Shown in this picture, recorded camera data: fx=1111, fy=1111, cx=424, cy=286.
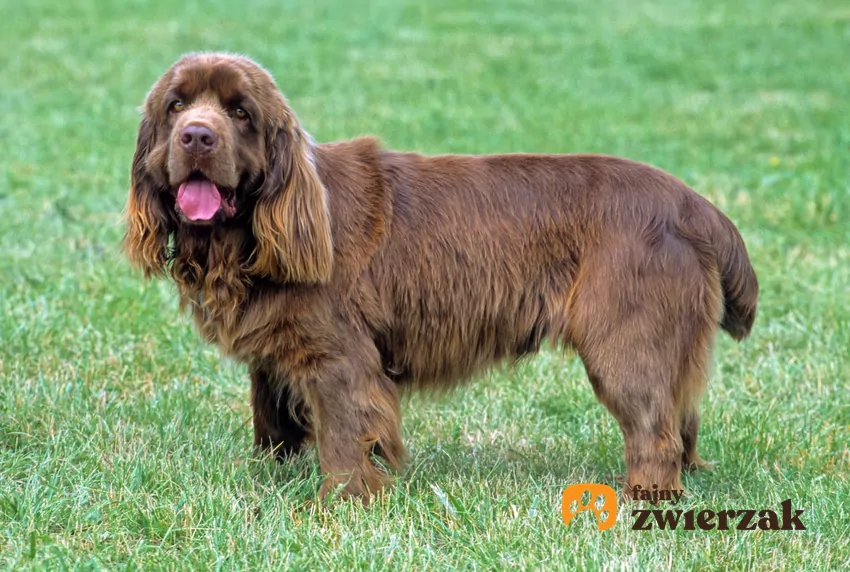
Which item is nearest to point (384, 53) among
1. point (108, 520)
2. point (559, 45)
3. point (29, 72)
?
point (559, 45)

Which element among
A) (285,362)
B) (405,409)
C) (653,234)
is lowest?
(405,409)

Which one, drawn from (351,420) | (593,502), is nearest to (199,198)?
(351,420)

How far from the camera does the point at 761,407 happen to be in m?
5.03

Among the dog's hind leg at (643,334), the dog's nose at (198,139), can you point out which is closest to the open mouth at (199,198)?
the dog's nose at (198,139)

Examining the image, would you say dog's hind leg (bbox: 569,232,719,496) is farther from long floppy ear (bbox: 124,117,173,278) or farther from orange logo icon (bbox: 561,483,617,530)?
long floppy ear (bbox: 124,117,173,278)

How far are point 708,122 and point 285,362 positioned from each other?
9.29 m

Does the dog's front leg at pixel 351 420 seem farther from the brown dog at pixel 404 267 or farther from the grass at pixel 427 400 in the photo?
the grass at pixel 427 400

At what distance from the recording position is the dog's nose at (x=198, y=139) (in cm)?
356

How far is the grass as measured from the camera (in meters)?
3.57

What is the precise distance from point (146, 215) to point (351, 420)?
1.02 m

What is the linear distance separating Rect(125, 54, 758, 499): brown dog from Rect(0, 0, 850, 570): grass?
1.26ft

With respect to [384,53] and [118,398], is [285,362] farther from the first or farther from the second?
[384,53]

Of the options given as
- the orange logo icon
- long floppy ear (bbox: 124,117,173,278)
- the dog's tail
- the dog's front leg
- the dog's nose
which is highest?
the dog's nose

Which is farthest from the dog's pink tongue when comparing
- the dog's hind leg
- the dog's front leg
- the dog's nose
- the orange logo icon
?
the orange logo icon
